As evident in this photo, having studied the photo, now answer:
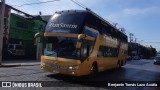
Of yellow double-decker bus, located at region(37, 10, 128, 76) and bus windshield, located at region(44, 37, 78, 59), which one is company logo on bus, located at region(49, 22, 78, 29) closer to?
yellow double-decker bus, located at region(37, 10, 128, 76)

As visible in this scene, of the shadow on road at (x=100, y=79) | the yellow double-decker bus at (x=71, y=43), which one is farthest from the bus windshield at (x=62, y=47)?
the shadow on road at (x=100, y=79)

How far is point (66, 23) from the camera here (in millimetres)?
12961

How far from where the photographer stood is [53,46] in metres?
12.8

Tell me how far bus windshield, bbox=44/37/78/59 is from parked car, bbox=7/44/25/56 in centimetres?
2011

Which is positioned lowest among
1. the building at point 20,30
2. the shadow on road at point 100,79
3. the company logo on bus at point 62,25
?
the shadow on road at point 100,79

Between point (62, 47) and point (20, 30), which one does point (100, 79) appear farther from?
point (20, 30)

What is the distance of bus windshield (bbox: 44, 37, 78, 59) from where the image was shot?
12336 mm

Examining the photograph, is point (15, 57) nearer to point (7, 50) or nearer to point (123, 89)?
point (7, 50)

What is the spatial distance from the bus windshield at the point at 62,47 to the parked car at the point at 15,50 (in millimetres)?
20106

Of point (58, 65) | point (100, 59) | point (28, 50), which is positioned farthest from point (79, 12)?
point (28, 50)

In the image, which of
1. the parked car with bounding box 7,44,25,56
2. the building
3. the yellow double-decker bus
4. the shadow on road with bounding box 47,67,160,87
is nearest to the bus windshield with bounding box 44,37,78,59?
the yellow double-decker bus

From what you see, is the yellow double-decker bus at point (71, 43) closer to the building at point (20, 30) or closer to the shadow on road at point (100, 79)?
the shadow on road at point (100, 79)

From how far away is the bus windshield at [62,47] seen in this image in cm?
1234

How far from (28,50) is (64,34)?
27496mm
